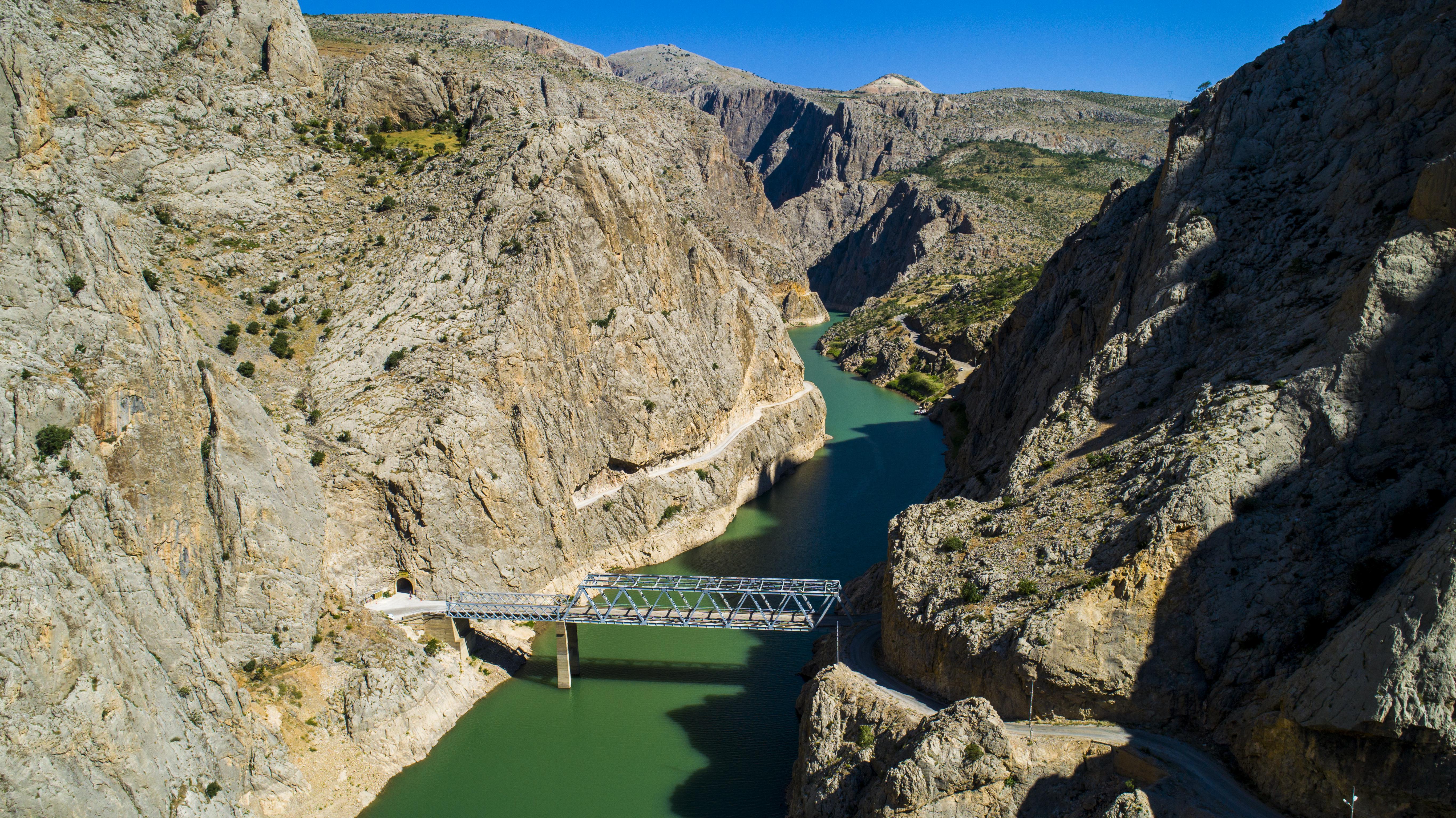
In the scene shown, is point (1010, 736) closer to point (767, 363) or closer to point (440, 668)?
point (440, 668)

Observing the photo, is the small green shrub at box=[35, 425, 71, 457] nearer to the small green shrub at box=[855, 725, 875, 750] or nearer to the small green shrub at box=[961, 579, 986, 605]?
the small green shrub at box=[855, 725, 875, 750]

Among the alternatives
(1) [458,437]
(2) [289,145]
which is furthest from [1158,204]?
(2) [289,145]

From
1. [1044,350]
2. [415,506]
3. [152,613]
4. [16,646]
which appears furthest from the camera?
[1044,350]

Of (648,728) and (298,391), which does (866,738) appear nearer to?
(648,728)

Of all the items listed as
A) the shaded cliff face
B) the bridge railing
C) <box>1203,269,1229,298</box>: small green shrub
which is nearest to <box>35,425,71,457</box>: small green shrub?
the bridge railing

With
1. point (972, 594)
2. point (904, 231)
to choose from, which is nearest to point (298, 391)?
point (972, 594)

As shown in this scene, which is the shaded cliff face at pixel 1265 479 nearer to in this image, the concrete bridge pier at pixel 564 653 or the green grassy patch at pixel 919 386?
the concrete bridge pier at pixel 564 653
